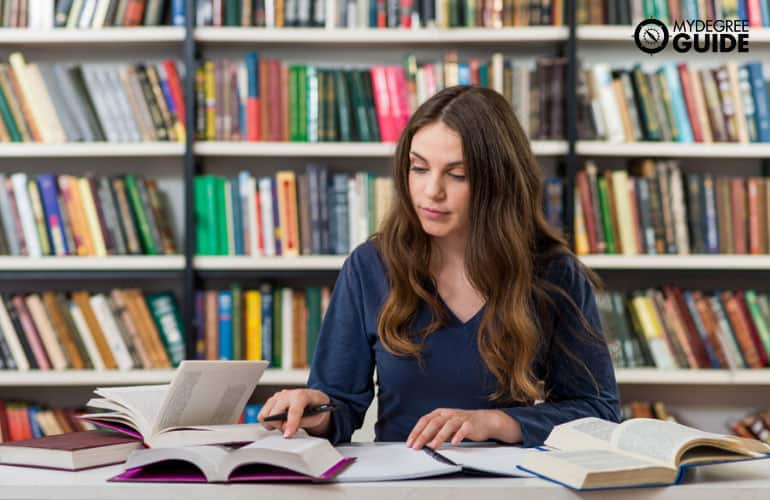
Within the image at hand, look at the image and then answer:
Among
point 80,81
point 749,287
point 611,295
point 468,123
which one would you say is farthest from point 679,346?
point 80,81

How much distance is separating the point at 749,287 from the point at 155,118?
2015 mm

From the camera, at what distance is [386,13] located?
2.85 metres

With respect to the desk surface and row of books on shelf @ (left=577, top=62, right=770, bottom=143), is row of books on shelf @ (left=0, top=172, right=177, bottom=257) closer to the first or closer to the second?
row of books on shelf @ (left=577, top=62, right=770, bottom=143)

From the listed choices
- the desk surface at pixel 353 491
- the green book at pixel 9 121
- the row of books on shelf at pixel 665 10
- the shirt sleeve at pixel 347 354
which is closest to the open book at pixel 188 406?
the desk surface at pixel 353 491

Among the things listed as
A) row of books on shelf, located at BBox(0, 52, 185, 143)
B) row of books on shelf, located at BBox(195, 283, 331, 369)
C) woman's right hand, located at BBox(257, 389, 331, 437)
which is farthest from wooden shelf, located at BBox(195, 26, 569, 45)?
woman's right hand, located at BBox(257, 389, 331, 437)

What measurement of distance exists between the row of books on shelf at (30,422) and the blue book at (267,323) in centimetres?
64

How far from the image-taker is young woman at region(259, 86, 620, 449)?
1.57 meters

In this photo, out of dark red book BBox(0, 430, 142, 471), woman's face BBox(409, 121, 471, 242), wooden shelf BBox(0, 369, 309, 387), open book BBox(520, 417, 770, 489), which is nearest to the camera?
open book BBox(520, 417, 770, 489)

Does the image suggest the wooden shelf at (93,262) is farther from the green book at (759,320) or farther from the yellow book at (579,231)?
the green book at (759,320)

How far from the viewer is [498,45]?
3.04 meters

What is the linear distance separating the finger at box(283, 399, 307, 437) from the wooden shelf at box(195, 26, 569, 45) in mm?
1705

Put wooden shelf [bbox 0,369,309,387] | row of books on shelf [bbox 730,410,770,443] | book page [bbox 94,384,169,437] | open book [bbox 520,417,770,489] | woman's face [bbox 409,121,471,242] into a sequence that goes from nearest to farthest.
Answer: open book [bbox 520,417,770,489] → book page [bbox 94,384,169,437] → woman's face [bbox 409,121,471,242] → wooden shelf [bbox 0,369,309,387] → row of books on shelf [bbox 730,410,770,443]

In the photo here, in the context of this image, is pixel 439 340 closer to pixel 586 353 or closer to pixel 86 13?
pixel 586 353

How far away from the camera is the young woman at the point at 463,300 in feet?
5.16
